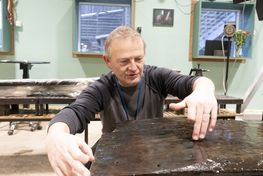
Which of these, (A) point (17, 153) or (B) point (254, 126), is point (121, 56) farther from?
(A) point (17, 153)

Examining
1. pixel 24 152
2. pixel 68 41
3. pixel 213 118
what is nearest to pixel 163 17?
pixel 68 41

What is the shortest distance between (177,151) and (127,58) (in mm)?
571

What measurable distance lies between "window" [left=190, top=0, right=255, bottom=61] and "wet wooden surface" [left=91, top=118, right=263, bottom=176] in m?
3.44

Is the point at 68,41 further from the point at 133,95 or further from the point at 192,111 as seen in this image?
the point at 192,111

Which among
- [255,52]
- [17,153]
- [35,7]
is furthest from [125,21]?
[17,153]

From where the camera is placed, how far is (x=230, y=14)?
4.46 meters

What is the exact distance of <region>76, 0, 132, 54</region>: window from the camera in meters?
4.25

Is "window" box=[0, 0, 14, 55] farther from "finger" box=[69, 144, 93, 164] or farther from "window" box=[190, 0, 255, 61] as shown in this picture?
"finger" box=[69, 144, 93, 164]

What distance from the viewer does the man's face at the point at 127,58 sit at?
1134 mm

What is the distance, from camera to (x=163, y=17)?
4.17 meters

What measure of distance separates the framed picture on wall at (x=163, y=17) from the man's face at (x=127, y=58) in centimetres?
313

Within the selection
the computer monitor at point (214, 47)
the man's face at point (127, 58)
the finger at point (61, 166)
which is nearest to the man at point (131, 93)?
the man's face at point (127, 58)

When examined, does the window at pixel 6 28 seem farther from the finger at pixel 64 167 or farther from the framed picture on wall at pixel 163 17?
the finger at pixel 64 167

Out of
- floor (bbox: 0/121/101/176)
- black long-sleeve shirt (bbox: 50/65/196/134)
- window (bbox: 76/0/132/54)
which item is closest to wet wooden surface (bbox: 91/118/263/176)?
black long-sleeve shirt (bbox: 50/65/196/134)
